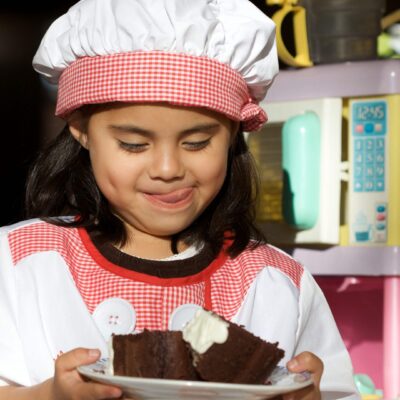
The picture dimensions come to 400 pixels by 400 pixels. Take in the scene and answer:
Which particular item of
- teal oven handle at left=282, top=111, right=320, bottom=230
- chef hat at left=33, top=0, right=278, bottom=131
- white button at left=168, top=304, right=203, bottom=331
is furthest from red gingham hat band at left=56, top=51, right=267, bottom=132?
teal oven handle at left=282, top=111, right=320, bottom=230

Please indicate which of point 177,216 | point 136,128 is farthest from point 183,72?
point 177,216

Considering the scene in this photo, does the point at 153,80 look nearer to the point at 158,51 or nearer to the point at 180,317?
the point at 158,51

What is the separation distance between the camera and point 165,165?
196cm

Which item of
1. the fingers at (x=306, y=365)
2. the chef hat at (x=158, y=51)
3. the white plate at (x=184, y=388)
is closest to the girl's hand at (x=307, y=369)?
the fingers at (x=306, y=365)

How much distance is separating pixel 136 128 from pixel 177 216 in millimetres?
186

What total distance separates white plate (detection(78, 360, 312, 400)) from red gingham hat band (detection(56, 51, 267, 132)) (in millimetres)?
533

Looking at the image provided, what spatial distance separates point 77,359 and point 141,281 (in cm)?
36

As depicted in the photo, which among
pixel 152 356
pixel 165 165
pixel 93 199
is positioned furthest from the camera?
pixel 93 199

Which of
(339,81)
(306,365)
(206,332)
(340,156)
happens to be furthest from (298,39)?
(206,332)

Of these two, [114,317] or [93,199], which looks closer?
[114,317]

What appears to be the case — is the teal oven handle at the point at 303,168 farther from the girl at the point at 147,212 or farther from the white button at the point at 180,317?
the white button at the point at 180,317

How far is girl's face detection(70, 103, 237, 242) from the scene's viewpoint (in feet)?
6.49

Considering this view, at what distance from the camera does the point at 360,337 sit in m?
2.93

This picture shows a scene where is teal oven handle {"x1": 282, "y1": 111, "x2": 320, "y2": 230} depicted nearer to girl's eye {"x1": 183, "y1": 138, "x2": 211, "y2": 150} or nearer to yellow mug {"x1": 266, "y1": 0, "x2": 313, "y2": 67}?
yellow mug {"x1": 266, "y1": 0, "x2": 313, "y2": 67}
